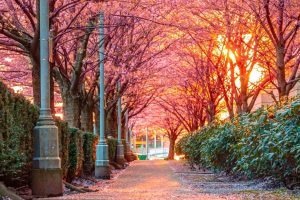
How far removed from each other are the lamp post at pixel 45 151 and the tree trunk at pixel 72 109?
31.8 ft

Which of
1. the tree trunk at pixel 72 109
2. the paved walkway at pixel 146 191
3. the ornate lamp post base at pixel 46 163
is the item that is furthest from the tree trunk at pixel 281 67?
the tree trunk at pixel 72 109

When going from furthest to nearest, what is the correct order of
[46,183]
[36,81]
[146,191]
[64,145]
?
[64,145] → [36,81] → [146,191] → [46,183]

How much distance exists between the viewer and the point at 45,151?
10039 millimetres

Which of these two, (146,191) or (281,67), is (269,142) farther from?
(281,67)

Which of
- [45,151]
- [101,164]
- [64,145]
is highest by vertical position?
[64,145]

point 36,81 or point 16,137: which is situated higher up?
point 36,81

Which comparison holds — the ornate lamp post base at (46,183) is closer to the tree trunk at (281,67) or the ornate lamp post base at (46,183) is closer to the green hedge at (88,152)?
the tree trunk at (281,67)

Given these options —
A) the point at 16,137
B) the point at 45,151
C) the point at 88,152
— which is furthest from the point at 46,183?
the point at 88,152

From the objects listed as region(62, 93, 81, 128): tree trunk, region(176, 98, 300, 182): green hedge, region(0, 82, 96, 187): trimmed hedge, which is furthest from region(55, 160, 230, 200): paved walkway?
region(62, 93, 81, 128): tree trunk

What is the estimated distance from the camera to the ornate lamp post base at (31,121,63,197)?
9.88 m

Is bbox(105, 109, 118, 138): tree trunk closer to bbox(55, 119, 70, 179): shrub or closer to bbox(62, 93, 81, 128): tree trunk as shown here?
bbox(62, 93, 81, 128): tree trunk

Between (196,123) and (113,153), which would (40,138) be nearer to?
(113,153)

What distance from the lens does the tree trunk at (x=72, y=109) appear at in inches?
795

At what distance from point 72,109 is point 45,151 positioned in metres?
10.6
